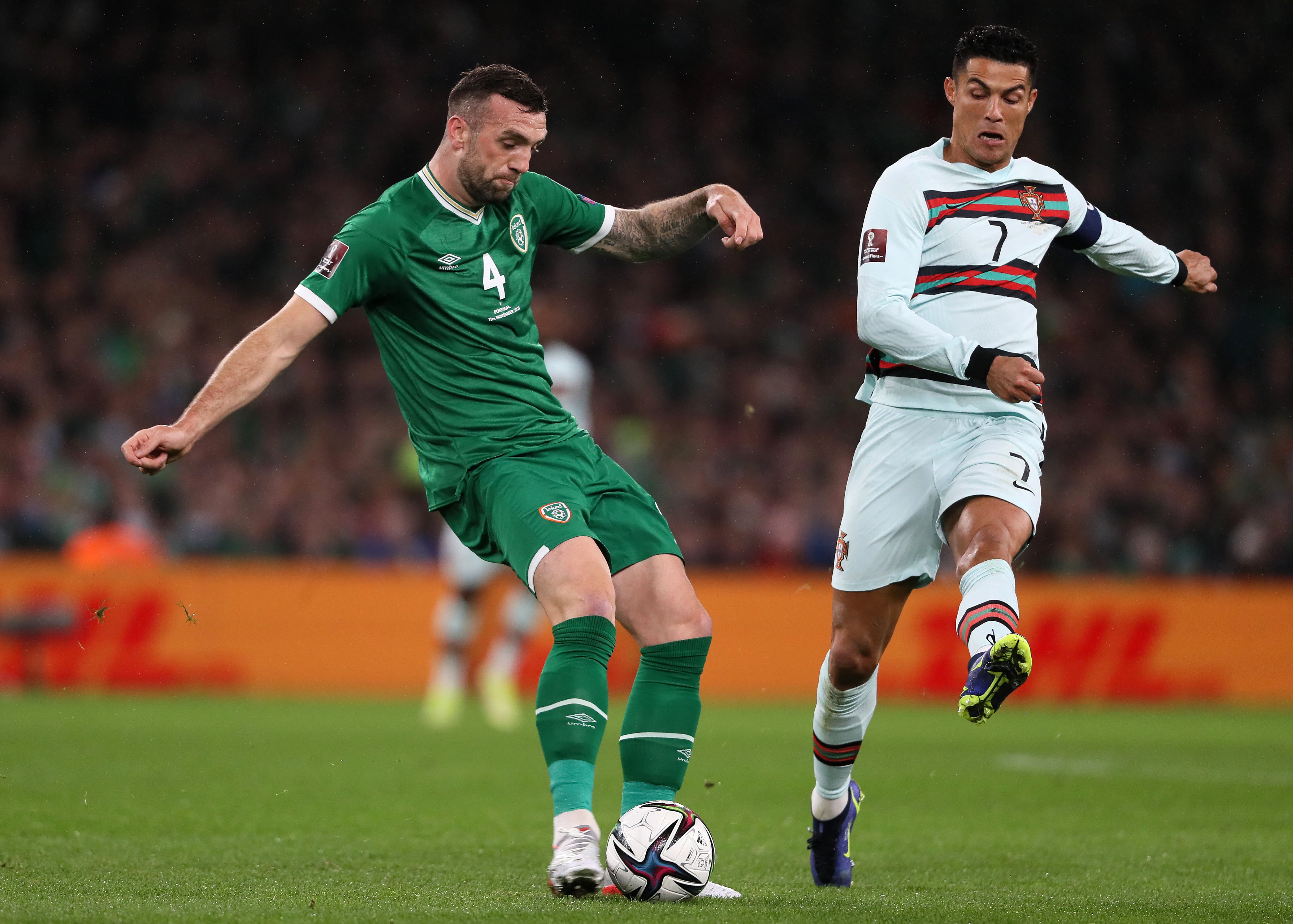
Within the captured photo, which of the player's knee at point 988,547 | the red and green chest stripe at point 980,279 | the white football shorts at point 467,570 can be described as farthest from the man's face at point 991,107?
the white football shorts at point 467,570

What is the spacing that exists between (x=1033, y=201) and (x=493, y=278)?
174 cm

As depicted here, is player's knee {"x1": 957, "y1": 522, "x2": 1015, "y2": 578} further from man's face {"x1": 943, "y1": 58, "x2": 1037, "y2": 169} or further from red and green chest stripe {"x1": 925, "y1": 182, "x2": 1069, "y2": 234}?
man's face {"x1": 943, "y1": 58, "x2": 1037, "y2": 169}

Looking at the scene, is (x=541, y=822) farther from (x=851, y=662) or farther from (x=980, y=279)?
(x=980, y=279)

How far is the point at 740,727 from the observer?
10.8 m

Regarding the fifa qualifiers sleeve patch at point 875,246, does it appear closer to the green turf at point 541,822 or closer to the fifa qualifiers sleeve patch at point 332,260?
the fifa qualifiers sleeve patch at point 332,260

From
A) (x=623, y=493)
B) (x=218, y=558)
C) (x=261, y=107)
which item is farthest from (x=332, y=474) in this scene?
(x=623, y=493)

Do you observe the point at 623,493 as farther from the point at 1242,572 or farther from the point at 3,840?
the point at 1242,572

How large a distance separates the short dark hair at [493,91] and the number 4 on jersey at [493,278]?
40cm

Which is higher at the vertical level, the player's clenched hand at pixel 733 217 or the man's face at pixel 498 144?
the man's face at pixel 498 144

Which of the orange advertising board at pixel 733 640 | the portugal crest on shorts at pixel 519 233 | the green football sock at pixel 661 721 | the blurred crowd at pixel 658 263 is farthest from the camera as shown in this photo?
the blurred crowd at pixel 658 263

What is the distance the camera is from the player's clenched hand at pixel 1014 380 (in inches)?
170

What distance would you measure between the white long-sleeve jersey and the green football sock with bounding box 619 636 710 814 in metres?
1.10

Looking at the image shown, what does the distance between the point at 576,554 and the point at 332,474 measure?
12.4 metres

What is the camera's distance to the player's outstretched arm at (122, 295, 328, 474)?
386 centimetres
